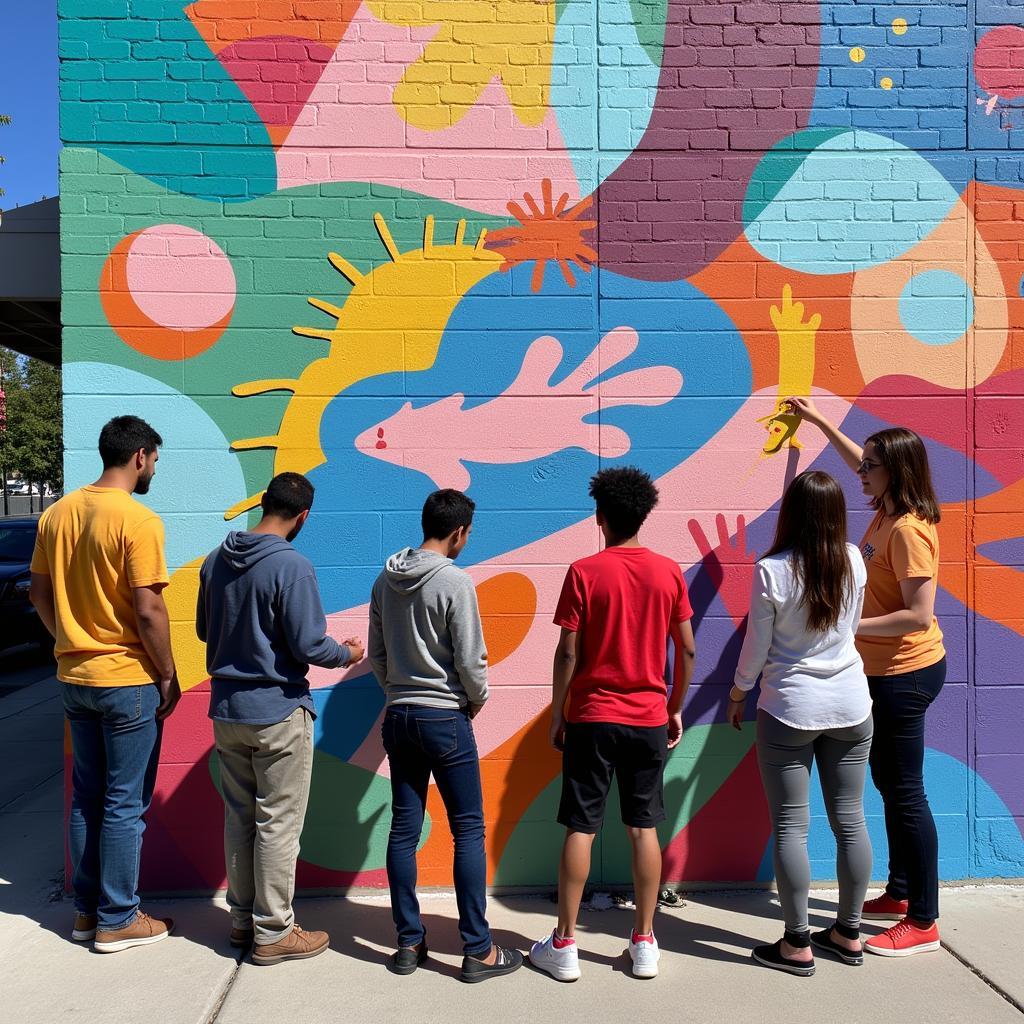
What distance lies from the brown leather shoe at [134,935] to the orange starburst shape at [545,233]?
3.13 meters

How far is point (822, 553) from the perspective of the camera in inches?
121

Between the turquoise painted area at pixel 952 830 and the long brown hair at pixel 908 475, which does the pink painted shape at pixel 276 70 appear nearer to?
the long brown hair at pixel 908 475

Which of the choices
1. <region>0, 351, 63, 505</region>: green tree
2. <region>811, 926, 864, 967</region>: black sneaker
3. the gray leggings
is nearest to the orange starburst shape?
the gray leggings

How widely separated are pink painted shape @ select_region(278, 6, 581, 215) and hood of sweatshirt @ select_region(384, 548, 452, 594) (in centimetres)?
172

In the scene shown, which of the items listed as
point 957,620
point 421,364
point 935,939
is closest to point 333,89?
point 421,364

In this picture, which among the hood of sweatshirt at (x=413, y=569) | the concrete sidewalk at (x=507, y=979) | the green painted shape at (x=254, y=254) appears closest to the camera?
the concrete sidewalk at (x=507, y=979)

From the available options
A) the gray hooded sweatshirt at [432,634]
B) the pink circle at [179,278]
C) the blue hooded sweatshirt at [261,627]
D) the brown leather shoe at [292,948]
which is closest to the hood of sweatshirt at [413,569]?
the gray hooded sweatshirt at [432,634]

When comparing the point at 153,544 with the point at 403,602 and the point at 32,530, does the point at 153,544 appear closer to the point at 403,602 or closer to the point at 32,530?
the point at 403,602

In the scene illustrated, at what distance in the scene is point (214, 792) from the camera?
3.80 m

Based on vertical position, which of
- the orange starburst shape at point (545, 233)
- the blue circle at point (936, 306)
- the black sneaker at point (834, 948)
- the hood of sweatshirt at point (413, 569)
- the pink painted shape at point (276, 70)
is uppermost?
the pink painted shape at point (276, 70)

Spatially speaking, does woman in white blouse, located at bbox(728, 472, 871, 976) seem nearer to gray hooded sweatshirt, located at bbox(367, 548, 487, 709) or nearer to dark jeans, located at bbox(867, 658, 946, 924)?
dark jeans, located at bbox(867, 658, 946, 924)

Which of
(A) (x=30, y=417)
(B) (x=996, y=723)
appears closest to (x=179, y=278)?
(B) (x=996, y=723)

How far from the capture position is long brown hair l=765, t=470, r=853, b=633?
3.07m

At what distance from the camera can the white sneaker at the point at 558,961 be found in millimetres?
3100
